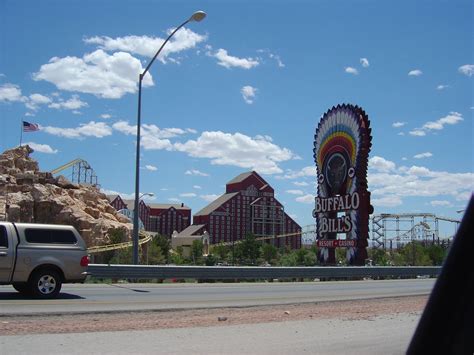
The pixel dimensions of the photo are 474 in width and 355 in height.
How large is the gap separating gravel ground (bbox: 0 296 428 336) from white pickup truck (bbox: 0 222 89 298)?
3.11m

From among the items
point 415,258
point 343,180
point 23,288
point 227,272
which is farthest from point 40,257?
point 415,258

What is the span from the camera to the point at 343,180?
49969 millimetres

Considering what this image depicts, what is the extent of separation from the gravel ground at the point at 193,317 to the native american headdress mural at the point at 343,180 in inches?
1185

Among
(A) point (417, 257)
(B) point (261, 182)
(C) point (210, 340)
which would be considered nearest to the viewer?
(C) point (210, 340)

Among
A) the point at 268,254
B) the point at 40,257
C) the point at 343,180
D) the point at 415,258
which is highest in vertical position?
the point at 343,180

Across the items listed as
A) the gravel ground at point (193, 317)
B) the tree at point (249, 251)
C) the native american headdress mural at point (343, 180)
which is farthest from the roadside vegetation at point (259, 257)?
the gravel ground at point (193, 317)

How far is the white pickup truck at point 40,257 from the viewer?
15.0 meters

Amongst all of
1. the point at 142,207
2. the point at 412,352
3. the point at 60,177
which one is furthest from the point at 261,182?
the point at 412,352

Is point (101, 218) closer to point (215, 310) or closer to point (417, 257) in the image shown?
point (417, 257)

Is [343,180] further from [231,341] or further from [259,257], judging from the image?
[231,341]

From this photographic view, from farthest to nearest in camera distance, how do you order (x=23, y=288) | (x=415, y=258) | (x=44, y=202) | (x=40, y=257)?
(x=44, y=202), (x=415, y=258), (x=23, y=288), (x=40, y=257)

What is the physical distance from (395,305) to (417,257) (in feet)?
204

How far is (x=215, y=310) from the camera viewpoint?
1491cm

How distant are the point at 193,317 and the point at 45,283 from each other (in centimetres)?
495
